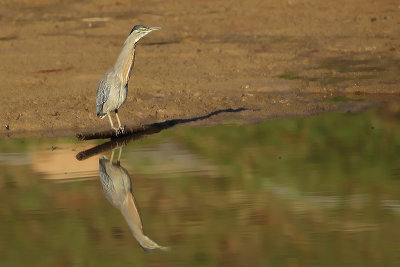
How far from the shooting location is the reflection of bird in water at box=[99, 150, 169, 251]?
6.40m

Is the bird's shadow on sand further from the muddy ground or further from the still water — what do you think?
the muddy ground

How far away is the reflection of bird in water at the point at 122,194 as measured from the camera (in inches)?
252

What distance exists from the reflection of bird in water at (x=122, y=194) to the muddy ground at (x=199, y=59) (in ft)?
7.95

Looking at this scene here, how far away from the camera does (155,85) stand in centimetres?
1363

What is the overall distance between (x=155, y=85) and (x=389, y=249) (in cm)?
806

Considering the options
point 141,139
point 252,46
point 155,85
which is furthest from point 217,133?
point 252,46

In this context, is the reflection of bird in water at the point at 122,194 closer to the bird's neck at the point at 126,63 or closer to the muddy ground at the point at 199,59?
the bird's neck at the point at 126,63

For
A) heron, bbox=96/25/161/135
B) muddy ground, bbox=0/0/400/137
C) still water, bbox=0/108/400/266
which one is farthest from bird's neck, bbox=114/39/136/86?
muddy ground, bbox=0/0/400/137

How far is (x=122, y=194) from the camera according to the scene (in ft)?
25.2

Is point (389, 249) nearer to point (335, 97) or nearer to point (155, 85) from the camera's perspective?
point (335, 97)

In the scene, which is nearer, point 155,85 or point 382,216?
point 382,216

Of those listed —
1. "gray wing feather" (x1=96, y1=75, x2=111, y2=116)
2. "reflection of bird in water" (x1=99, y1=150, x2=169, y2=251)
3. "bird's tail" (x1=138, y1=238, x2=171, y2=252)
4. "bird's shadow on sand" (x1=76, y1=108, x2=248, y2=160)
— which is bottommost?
"bird's shadow on sand" (x1=76, y1=108, x2=248, y2=160)

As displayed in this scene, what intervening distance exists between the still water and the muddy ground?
1302mm

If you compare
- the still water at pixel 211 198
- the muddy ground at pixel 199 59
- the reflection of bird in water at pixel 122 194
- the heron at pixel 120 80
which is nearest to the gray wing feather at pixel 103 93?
the heron at pixel 120 80
